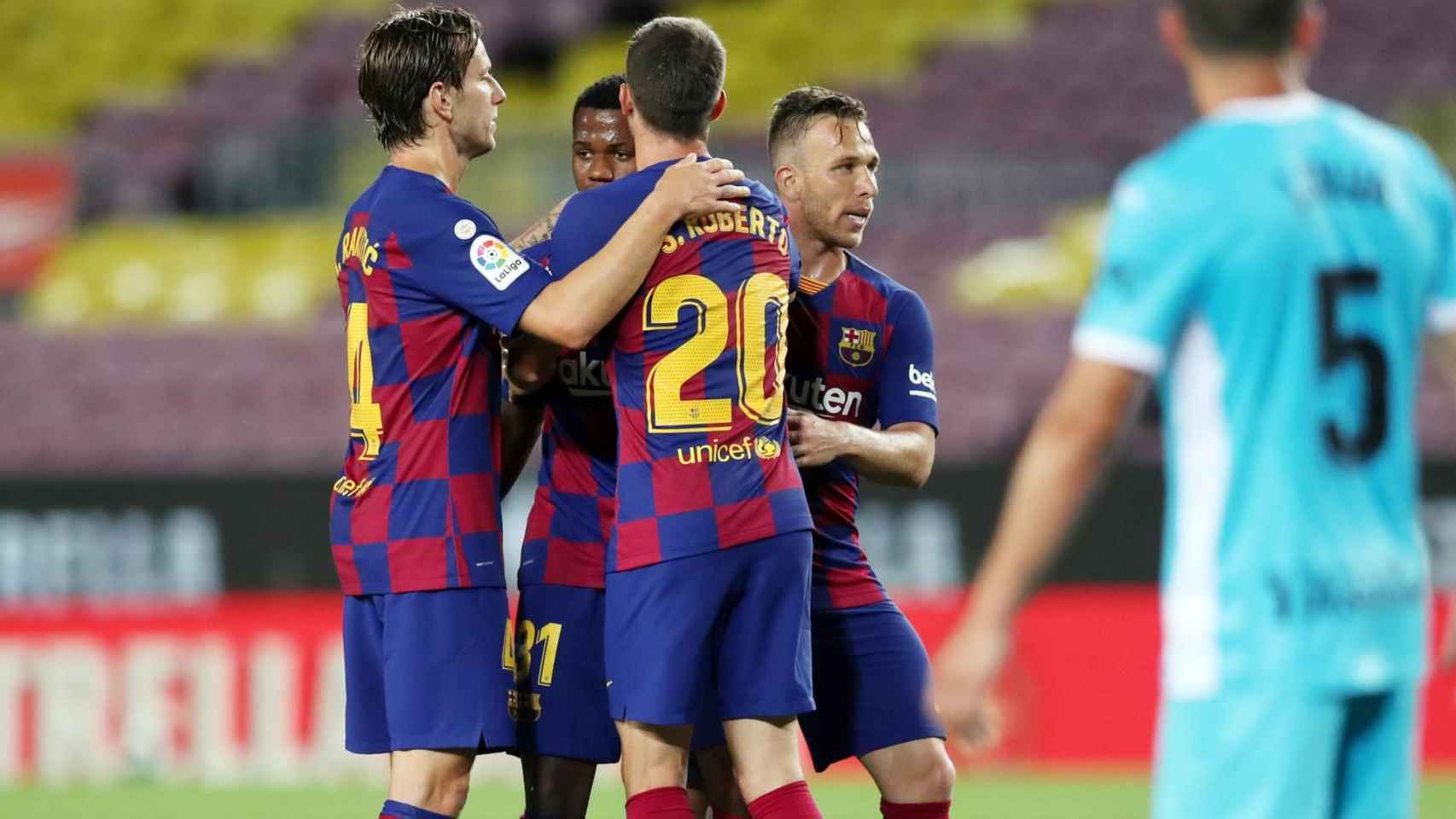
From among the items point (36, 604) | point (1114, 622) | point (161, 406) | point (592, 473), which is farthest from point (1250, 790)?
point (161, 406)

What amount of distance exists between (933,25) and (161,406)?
8.63 metres

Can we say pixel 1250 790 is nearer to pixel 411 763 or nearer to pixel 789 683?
pixel 789 683

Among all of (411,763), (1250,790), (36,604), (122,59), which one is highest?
(122,59)

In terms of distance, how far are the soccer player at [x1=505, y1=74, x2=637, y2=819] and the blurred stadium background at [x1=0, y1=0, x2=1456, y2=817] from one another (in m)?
4.24

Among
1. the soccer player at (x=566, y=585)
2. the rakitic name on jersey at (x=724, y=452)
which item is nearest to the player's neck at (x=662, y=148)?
the soccer player at (x=566, y=585)

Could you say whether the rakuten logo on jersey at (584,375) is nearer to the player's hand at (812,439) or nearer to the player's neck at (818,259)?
the player's hand at (812,439)

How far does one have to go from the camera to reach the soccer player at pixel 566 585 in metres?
4.34

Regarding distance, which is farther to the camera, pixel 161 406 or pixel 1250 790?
pixel 161 406

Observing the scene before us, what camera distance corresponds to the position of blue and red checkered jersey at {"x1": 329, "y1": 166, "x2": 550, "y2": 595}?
158 inches

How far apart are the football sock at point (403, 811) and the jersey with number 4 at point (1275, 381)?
1.83m

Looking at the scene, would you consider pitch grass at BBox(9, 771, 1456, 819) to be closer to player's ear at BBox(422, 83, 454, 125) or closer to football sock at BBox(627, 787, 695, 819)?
football sock at BBox(627, 787, 695, 819)

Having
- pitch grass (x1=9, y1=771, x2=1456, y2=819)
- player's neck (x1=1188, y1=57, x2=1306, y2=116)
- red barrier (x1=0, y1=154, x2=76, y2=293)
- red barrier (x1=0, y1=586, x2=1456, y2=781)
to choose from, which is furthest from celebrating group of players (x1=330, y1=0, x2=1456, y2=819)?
red barrier (x1=0, y1=154, x2=76, y2=293)

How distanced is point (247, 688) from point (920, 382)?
5871 mm

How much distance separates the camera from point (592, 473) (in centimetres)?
449
